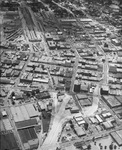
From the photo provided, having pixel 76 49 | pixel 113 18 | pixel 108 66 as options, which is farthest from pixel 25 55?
pixel 113 18

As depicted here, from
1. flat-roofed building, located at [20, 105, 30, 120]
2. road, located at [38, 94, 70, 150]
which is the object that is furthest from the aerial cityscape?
flat-roofed building, located at [20, 105, 30, 120]

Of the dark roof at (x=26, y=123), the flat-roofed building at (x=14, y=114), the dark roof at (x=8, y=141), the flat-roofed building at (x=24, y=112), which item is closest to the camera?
the dark roof at (x=8, y=141)

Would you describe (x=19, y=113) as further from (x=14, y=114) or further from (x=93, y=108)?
(x=93, y=108)

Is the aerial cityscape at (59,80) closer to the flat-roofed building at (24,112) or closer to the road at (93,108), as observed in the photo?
the road at (93,108)

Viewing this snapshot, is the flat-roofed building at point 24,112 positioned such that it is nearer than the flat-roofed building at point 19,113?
No

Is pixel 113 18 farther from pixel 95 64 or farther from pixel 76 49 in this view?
pixel 95 64

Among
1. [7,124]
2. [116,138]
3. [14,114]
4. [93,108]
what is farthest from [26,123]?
[116,138]

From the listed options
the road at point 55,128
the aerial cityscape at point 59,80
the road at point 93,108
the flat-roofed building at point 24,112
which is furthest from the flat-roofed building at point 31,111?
the road at point 93,108
